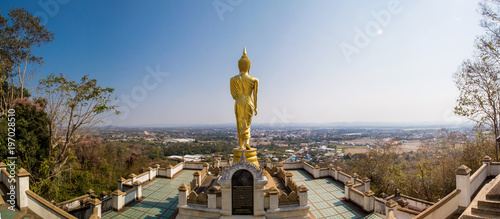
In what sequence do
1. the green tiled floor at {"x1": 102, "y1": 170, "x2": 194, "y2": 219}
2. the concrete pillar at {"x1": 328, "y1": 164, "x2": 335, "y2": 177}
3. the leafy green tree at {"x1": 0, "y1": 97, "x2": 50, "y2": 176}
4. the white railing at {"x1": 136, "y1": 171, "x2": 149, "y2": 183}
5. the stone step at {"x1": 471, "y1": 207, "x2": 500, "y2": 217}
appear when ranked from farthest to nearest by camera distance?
the concrete pillar at {"x1": 328, "y1": 164, "x2": 335, "y2": 177} < the white railing at {"x1": 136, "y1": 171, "x2": 149, "y2": 183} < the leafy green tree at {"x1": 0, "y1": 97, "x2": 50, "y2": 176} < the green tiled floor at {"x1": 102, "y1": 170, "x2": 194, "y2": 219} < the stone step at {"x1": 471, "y1": 207, "x2": 500, "y2": 217}

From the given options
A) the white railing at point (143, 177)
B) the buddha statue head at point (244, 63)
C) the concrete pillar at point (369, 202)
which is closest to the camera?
the concrete pillar at point (369, 202)

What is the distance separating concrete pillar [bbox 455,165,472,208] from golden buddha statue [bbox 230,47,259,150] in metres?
8.78

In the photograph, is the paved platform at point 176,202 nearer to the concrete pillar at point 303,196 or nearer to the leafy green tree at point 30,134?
the concrete pillar at point 303,196

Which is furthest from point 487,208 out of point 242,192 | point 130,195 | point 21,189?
point 21,189

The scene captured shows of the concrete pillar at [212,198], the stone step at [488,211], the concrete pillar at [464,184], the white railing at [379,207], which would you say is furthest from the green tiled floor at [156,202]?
the concrete pillar at [464,184]

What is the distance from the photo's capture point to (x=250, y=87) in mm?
11922

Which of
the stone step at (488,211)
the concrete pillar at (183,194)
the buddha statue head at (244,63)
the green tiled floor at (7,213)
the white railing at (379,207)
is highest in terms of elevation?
the buddha statue head at (244,63)

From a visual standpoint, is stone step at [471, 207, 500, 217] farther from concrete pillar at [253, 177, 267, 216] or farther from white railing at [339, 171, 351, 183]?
white railing at [339, 171, 351, 183]

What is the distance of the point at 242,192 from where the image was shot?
861 cm

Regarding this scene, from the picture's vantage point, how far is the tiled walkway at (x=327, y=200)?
9820 millimetres

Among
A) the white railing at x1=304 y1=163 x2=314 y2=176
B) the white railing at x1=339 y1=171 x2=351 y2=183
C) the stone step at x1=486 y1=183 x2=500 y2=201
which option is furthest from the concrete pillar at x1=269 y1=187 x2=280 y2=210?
the white railing at x1=304 y1=163 x2=314 y2=176

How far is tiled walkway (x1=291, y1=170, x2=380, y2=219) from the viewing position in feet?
32.2

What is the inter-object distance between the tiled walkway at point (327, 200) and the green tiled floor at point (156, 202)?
7.62 m

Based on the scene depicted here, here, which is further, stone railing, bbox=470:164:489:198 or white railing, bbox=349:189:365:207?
white railing, bbox=349:189:365:207
